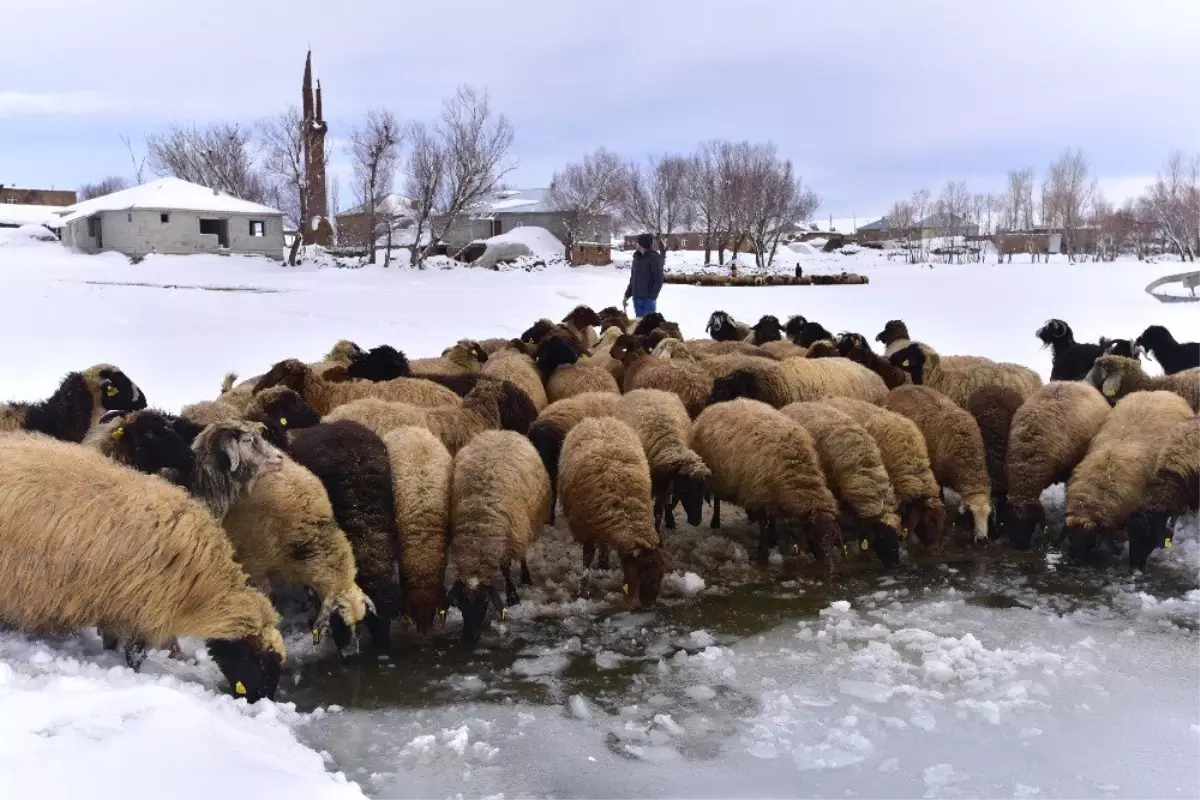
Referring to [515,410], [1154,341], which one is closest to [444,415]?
[515,410]

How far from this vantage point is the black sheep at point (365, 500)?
537 cm

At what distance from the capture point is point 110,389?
7012 millimetres

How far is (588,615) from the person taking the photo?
580cm

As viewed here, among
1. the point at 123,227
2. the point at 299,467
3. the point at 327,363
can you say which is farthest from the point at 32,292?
the point at 123,227

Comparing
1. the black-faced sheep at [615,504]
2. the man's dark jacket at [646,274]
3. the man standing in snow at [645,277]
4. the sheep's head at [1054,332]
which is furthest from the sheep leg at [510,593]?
the man's dark jacket at [646,274]

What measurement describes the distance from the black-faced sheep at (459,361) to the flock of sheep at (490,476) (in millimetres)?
187

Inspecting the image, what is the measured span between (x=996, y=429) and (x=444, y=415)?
4825mm

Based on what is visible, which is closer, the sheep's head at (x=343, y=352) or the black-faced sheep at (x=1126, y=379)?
the black-faced sheep at (x=1126, y=379)

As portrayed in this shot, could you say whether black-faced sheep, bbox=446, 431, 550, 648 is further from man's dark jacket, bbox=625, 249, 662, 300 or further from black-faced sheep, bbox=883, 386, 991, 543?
man's dark jacket, bbox=625, 249, 662, 300

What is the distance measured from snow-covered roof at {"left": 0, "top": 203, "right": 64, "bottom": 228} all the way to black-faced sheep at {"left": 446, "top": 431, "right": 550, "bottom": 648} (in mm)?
61740

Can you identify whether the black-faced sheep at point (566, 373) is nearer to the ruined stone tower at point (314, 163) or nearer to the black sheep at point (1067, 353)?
the black sheep at point (1067, 353)

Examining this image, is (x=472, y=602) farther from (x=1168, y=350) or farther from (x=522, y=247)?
(x=522, y=247)

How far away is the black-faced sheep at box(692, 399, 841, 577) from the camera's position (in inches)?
256

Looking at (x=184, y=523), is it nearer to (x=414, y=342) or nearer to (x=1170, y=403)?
(x=1170, y=403)
